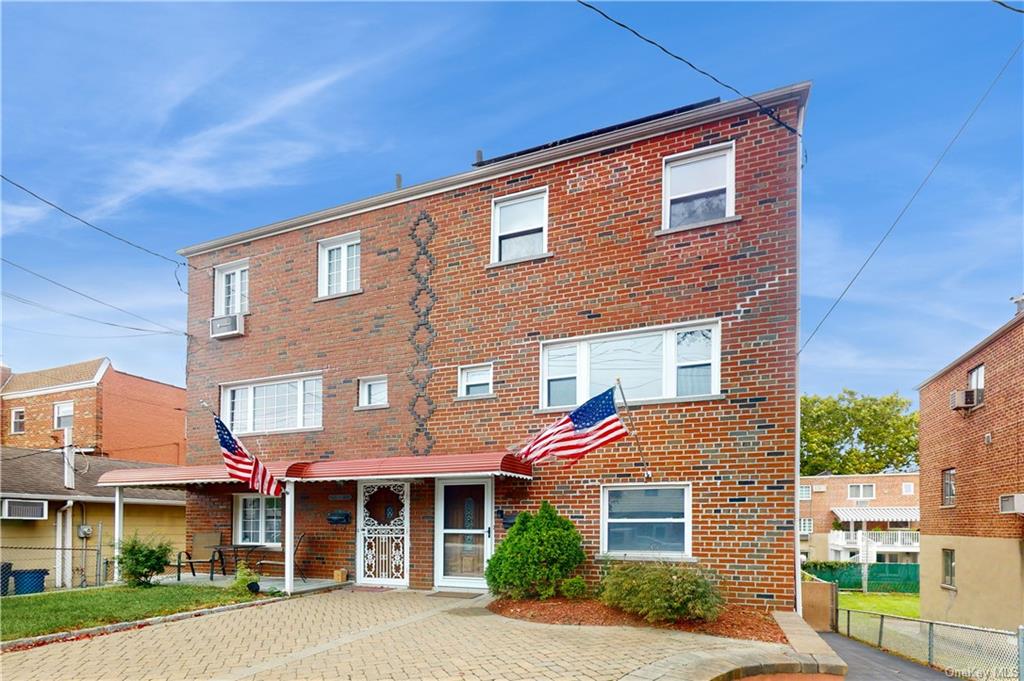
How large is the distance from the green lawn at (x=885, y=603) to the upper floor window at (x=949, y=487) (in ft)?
23.6

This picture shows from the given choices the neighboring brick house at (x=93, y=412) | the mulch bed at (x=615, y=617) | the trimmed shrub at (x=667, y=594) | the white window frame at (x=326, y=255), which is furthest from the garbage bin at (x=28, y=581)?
the trimmed shrub at (x=667, y=594)

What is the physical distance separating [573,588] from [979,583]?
14.9m

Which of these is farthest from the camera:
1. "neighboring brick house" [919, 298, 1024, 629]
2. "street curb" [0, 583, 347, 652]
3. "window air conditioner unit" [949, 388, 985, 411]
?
"window air conditioner unit" [949, 388, 985, 411]

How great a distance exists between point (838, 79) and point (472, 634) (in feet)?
32.8

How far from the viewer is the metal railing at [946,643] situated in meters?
12.0

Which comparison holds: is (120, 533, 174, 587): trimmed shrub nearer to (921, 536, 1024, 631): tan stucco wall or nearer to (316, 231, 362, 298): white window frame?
(316, 231, 362, 298): white window frame

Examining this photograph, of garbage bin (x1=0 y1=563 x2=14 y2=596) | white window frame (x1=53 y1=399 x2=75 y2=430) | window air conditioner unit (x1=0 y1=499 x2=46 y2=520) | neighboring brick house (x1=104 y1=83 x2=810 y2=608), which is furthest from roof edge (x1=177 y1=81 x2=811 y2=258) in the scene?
white window frame (x1=53 y1=399 x2=75 y2=430)

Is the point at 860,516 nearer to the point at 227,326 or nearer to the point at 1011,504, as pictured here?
the point at 1011,504

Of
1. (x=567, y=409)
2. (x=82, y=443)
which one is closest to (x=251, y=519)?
(x=567, y=409)

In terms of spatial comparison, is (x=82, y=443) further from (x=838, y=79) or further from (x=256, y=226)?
(x=838, y=79)

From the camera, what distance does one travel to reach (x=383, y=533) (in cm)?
1461

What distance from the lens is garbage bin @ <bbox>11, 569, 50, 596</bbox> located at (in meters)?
18.4

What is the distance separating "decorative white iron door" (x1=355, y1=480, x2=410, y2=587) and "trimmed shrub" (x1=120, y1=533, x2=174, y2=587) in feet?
12.5

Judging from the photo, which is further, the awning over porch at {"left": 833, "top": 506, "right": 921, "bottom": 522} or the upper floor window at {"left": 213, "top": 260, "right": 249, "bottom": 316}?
the awning over porch at {"left": 833, "top": 506, "right": 921, "bottom": 522}
